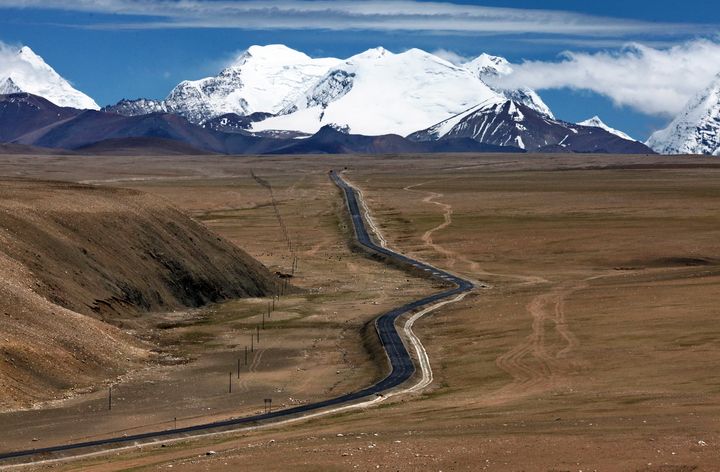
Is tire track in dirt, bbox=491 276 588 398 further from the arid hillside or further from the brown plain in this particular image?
the arid hillside

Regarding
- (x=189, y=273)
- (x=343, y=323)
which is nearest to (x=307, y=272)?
(x=189, y=273)

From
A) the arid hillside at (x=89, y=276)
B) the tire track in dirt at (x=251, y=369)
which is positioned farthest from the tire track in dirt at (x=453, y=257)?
the tire track in dirt at (x=251, y=369)

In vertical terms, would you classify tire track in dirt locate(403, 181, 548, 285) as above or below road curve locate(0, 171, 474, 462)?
below

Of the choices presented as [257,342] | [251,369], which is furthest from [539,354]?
[257,342]

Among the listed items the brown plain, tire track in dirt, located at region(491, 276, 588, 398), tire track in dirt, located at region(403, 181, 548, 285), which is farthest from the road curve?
tire track in dirt, located at region(491, 276, 588, 398)

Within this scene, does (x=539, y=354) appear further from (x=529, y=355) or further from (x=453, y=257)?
(x=453, y=257)

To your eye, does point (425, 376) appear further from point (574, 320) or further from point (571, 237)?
point (571, 237)

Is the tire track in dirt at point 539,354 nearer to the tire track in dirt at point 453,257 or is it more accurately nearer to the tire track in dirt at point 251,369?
the tire track in dirt at point 251,369

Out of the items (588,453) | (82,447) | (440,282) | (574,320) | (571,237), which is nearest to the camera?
(588,453)
